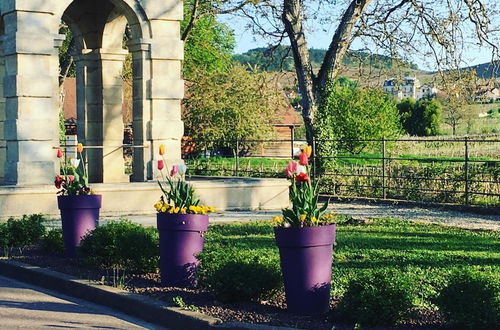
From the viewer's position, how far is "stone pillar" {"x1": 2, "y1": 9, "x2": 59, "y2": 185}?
20.5 meters

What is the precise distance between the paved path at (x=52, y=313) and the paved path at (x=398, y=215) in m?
7.63

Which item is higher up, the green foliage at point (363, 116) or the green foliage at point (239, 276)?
the green foliage at point (363, 116)

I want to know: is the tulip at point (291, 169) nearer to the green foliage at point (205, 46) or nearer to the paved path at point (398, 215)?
the paved path at point (398, 215)

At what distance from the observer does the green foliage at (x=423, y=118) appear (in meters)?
94.6

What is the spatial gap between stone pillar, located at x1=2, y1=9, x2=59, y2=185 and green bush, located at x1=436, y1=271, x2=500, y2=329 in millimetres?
13750

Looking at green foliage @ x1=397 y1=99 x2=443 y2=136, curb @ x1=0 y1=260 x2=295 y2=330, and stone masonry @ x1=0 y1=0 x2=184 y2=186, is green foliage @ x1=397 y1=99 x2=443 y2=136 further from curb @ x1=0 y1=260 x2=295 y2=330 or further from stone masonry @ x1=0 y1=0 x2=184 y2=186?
curb @ x1=0 y1=260 x2=295 y2=330

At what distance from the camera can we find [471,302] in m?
8.08

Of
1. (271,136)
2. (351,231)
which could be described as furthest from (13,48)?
(271,136)

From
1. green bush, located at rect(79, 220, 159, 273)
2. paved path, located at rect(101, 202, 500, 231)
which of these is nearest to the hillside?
paved path, located at rect(101, 202, 500, 231)

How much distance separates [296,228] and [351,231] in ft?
29.8

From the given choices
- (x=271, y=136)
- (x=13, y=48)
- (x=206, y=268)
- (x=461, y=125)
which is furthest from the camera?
(x=461, y=125)

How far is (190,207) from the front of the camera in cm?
1070

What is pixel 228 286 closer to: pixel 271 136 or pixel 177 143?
pixel 177 143

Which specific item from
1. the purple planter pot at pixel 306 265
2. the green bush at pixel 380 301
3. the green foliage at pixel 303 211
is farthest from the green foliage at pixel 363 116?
the green bush at pixel 380 301
